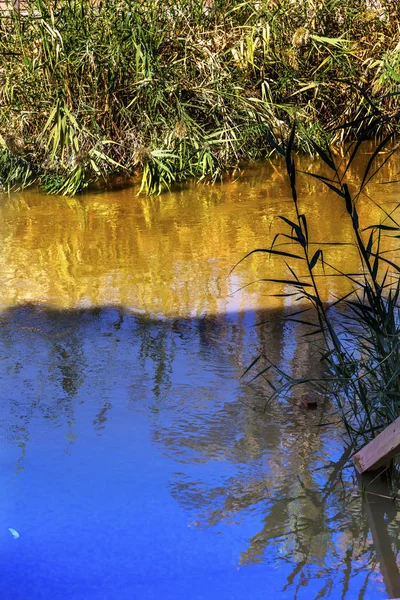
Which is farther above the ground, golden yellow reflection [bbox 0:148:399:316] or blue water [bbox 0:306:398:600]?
golden yellow reflection [bbox 0:148:399:316]

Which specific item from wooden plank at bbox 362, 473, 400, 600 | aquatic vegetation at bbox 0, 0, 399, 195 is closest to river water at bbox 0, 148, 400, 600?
wooden plank at bbox 362, 473, 400, 600

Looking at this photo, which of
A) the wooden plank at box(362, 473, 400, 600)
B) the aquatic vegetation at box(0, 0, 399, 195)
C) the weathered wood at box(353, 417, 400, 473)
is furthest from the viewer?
the aquatic vegetation at box(0, 0, 399, 195)

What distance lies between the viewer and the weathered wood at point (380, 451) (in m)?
2.70

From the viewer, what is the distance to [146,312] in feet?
15.8

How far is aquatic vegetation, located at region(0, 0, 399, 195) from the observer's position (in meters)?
7.20

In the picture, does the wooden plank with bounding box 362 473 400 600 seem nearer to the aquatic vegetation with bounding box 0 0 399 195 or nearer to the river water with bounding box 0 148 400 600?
the river water with bounding box 0 148 400 600

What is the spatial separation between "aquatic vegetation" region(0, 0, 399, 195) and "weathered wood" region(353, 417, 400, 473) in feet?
14.2

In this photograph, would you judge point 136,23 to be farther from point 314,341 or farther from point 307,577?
point 307,577

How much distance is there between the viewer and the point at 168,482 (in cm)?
306

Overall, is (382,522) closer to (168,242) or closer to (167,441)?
(167,441)

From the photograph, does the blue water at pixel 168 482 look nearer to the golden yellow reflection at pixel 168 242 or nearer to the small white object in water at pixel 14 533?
the small white object in water at pixel 14 533

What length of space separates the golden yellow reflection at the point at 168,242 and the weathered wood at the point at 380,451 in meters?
1.66

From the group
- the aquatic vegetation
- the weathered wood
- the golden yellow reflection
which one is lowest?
the weathered wood

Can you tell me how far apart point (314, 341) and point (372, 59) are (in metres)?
4.61
